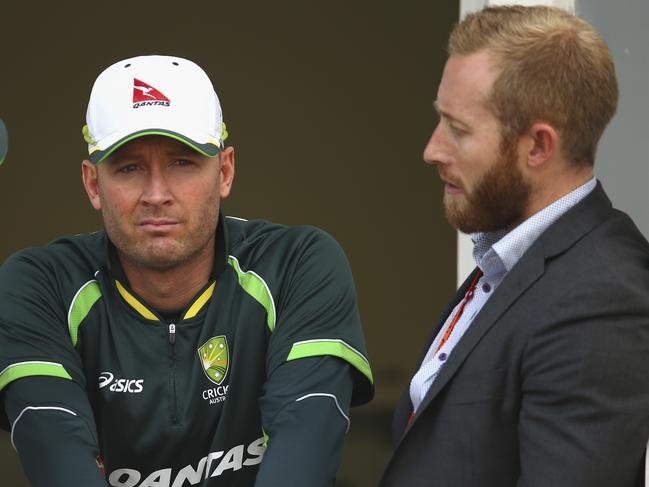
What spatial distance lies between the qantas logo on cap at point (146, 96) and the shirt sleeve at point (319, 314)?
1.17 ft

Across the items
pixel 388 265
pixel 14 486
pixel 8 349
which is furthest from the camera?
pixel 388 265

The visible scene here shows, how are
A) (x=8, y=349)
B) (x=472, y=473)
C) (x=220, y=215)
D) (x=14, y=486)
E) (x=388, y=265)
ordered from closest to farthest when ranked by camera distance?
(x=472, y=473)
(x=8, y=349)
(x=220, y=215)
(x=14, y=486)
(x=388, y=265)

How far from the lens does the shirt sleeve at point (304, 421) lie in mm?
1938

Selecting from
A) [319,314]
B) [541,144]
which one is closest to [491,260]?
[541,144]

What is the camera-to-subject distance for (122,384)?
2045 mm

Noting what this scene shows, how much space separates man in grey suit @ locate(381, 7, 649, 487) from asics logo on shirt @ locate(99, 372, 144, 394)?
0.48 m

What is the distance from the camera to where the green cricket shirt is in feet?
6.69

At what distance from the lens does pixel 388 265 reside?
5.56 metres

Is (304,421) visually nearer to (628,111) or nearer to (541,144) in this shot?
(541,144)

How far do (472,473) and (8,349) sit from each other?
0.82m

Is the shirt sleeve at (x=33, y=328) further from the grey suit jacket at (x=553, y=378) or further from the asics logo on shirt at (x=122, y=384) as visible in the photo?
the grey suit jacket at (x=553, y=378)

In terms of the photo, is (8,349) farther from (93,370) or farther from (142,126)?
(142,126)

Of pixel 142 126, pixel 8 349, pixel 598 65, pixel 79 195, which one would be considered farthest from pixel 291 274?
pixel 79 195

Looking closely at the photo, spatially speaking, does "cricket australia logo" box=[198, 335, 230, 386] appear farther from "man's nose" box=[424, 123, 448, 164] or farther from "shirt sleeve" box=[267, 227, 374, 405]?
"man's nose" box=[424, 123, 448, 164]
